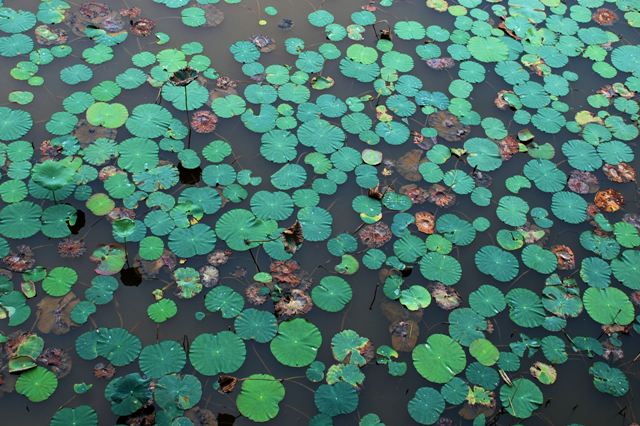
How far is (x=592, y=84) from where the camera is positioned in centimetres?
586

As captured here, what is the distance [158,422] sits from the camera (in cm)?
374

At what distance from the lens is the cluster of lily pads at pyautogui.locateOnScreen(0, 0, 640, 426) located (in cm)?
403

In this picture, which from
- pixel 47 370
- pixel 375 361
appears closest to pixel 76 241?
pixel 47 370

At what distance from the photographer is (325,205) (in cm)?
477

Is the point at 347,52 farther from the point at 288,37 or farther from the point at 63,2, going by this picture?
the point at 63,2

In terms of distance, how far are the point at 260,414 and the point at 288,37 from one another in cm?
327

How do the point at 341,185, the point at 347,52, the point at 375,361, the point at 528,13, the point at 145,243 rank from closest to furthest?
1. the point at 375,361
2. the point at 145,243
3. the point at 341,185
4. the point at 347,52
5. the point at 528,13

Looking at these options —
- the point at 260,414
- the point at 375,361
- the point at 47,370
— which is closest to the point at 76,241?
the point at 47,370

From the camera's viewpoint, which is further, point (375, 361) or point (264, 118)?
point (264, 118)

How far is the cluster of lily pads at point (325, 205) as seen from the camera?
4.03 m

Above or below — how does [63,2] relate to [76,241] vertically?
above

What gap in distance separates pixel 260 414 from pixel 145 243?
52.9 inches

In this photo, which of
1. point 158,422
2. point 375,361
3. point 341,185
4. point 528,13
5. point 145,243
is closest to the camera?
point 158,422

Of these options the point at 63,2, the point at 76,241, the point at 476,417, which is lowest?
the point at 476,417
